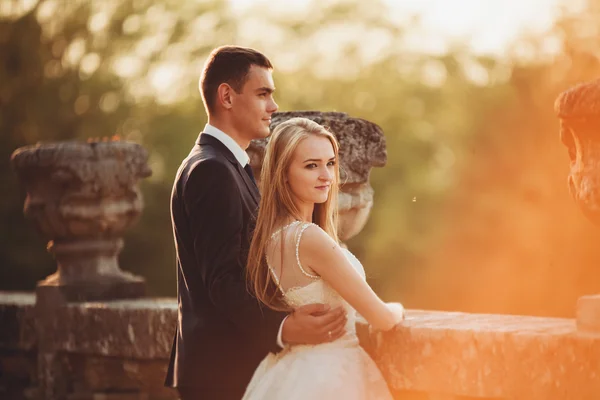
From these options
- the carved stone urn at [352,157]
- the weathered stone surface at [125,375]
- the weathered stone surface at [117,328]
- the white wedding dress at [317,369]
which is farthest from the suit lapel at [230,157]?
the weathered stone surface at [125,375]

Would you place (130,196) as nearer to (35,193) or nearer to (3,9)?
(35,193)

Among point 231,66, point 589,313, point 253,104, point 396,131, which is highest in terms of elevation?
point 396,131

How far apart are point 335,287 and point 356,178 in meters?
1.55

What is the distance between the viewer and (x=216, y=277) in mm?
3447

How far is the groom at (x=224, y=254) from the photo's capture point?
3457mm

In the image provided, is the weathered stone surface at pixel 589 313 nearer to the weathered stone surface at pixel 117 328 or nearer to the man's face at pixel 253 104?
the man's face at pixel 253 104

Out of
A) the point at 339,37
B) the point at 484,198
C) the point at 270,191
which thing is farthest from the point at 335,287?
the point at 339,37

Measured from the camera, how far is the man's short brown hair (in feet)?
12.2

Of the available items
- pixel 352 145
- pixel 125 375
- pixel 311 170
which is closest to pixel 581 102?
pixel 311 170

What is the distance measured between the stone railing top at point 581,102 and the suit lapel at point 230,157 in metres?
1.00

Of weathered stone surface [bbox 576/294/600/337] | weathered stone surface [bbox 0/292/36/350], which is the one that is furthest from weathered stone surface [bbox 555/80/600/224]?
weathered stone surface [bbox 0/292/36/350]

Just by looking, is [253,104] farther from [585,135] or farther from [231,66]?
[585,135]

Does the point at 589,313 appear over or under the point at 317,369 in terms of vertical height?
over

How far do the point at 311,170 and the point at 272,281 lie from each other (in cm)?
35
